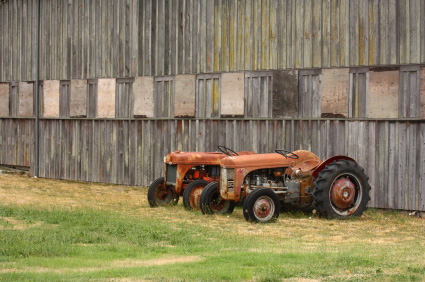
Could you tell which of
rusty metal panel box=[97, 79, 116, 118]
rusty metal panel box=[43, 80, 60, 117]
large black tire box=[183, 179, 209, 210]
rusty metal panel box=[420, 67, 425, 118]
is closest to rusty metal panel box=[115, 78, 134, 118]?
rusty metal panel box=[97, 79, 116, 118]

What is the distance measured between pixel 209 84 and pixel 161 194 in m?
4.53

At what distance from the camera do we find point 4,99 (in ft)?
77.9

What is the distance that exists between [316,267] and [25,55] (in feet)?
58.2

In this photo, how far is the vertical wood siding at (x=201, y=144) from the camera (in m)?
14.1

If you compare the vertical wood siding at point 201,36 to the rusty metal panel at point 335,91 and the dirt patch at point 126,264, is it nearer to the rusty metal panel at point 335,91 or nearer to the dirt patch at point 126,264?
the rusty metal panel at point 335,91

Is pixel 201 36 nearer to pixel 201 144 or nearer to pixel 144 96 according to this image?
pixel 144 96

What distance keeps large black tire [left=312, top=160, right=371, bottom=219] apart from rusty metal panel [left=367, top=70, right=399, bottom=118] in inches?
85.6

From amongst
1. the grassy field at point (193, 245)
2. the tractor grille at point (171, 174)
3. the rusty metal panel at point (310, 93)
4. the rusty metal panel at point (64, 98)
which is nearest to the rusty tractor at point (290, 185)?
the grassy field at point (193, 245)

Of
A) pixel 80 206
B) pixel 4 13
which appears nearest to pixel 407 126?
pixel 80 206

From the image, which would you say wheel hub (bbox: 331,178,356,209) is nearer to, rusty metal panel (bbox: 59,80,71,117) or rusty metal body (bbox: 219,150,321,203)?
rusty metal body (bbox: 219,150,321,203)

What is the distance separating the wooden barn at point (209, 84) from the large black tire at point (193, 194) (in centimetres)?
332

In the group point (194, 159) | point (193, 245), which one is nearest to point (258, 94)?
point (194, 159)

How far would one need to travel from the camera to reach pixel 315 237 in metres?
10.3

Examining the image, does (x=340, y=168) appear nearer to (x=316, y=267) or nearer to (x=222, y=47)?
(x=316, y=267)
